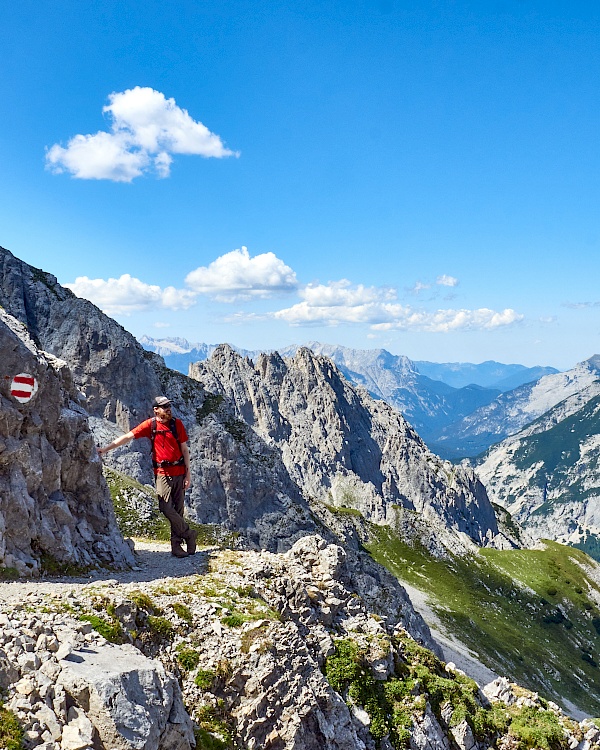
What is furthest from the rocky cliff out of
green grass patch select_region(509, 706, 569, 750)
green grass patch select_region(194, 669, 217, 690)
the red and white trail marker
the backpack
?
green grass patch select_region(194, 669, 217, 690)

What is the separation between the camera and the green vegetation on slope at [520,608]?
97688 mm

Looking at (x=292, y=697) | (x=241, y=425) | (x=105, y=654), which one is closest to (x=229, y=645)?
(x=292, y=697)

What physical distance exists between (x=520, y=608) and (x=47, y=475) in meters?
142

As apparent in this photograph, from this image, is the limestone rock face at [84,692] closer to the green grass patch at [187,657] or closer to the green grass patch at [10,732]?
the green grass patch at [10,732]

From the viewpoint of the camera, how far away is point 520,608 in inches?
5241

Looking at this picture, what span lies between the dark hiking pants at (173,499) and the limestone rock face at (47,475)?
303 cm

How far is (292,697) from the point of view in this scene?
16.2 metres

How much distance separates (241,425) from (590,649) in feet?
356

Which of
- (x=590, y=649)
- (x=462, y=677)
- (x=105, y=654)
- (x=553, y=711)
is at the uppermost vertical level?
(x=105, y=654)

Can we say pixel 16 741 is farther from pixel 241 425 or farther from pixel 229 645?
pixel 241 425

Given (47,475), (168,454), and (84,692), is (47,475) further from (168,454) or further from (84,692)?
(84,692)

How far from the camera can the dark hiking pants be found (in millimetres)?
22812

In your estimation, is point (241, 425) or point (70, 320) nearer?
point (70, 320)

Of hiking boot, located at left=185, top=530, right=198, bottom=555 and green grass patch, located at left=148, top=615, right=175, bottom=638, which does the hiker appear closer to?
hiking boot, located at left=185, top=530, right=198, bottom=555
